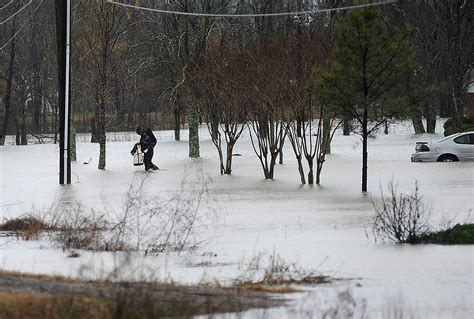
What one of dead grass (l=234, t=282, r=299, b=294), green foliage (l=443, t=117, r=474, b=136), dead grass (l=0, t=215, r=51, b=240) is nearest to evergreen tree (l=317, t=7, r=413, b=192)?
dead grass (l=0, t=215, r=51, b=240)

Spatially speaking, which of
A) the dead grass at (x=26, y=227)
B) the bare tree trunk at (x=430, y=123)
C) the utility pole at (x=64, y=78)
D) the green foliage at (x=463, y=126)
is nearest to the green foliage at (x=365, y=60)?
the utility pole at (x=64, y=78)

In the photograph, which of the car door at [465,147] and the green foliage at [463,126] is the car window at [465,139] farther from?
the green foliage at [463,126]

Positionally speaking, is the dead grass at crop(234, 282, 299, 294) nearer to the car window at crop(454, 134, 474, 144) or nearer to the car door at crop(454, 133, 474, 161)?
the car door at crop(454, 133, 474, 161)

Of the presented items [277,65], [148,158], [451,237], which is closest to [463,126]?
[148,158]

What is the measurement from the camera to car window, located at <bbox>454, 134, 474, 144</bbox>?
117 ft

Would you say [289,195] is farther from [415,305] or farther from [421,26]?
[421,26]

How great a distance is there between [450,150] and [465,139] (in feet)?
2.66

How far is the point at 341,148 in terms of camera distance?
5019 cm

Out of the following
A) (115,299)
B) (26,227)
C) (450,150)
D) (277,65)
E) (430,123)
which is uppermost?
(277,65)

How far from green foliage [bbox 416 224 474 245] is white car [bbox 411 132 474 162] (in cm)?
2123

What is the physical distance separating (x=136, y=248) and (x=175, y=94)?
99.4ft

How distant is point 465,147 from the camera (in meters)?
35.6

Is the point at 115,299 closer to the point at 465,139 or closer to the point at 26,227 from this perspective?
the point at 26,227

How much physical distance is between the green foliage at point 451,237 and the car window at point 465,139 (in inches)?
848
